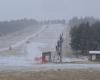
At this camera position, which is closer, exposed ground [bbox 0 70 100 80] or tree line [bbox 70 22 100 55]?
exposed ground [bbox 0 70 100 80]

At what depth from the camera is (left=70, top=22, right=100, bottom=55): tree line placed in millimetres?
106875

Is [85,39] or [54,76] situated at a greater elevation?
[85,39]

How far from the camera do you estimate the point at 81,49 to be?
108 m

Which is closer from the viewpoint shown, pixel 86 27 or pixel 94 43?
pixel 94 43

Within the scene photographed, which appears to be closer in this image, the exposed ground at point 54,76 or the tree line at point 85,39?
the exposed ground at point 54,76

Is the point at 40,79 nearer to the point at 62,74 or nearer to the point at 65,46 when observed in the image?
the point at 62,74

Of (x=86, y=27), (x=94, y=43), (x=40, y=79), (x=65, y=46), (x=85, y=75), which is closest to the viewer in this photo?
(x=40, y=79)

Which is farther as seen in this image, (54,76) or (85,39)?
(85,39)

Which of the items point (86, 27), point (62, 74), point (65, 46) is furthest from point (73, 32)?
point (62, 74)

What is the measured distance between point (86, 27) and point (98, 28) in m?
3.67

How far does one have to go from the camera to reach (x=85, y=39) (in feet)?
353

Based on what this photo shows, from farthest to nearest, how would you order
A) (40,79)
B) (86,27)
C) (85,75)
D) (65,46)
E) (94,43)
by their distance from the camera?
(65,46)
(86,27)
(94,43)
(85,75)
(40,79)

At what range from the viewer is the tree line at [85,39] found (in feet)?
351

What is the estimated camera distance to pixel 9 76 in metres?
25.0
